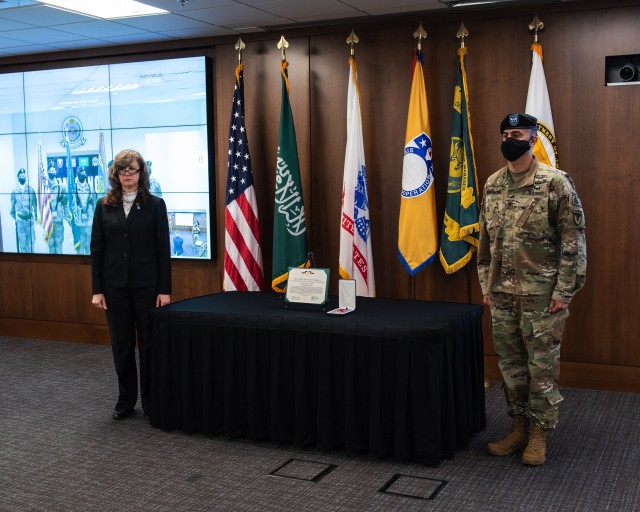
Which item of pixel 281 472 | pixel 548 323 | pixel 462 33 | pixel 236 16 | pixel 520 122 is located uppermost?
pixel 236 16

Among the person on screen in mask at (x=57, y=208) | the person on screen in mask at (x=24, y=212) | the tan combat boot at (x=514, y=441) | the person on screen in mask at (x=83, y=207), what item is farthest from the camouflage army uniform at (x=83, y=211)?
the tan combat boot at (x=514, y=441)

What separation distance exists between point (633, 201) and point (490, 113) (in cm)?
111

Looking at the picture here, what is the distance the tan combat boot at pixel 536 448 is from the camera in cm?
374

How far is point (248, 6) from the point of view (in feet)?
17.1

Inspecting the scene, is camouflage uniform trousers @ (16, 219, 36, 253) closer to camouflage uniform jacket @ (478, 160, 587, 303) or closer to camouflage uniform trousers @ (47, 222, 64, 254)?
camouflage uniform trousers @ (47, 222, 64, 254)

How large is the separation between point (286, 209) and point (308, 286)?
1712mm

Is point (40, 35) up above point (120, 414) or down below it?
above

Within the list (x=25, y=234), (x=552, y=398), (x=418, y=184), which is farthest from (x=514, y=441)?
(x=25, y=234)

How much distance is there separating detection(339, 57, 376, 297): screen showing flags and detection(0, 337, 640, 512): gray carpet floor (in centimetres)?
136

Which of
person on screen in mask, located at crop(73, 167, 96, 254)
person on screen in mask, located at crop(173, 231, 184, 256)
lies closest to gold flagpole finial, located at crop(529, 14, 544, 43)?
person on screen in mask, located at crop(173, 231, 184, 256)

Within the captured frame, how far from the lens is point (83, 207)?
695 centimetres

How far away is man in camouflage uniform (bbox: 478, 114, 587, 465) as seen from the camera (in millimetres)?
3586

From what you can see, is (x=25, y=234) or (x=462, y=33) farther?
(x=25, y=234)

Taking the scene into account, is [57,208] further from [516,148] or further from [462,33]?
[516,148]
